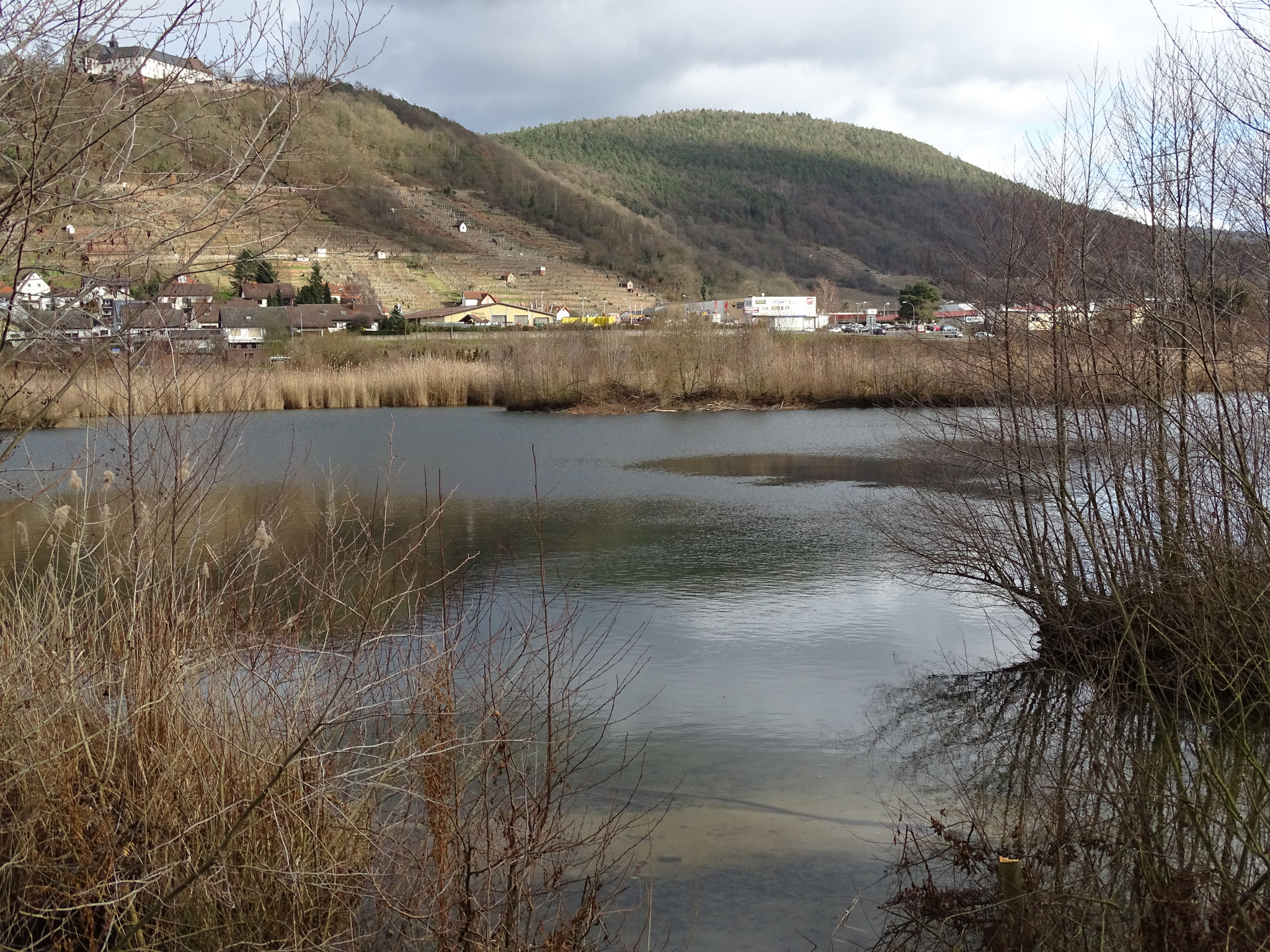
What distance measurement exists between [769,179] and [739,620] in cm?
11655

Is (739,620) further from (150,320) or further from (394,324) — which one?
(394,324)

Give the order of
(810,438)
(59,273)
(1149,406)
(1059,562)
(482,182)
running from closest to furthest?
(59,273), (1149,406), (1059,562), (810,438), (482,182)

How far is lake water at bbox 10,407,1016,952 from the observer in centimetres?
477

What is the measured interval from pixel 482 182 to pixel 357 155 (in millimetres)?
77187

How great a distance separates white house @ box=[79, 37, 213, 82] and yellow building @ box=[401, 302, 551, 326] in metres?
49.6

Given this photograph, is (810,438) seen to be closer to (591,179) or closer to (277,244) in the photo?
(277,244)

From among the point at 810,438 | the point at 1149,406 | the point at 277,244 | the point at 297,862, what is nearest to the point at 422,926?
the point at 297,862

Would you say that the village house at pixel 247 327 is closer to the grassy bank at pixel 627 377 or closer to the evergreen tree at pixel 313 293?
the grassy bank at pixel 627 377

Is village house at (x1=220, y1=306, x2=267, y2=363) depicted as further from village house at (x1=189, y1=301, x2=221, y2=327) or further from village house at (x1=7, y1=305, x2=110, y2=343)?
village house at (x1=7, y1=305, x2=110, y2=343)

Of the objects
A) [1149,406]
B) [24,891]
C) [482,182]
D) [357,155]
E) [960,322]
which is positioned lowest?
[24,891]

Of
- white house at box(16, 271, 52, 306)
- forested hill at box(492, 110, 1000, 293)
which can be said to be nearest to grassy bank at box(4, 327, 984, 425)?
white house at box(16, 271, 52, 306)

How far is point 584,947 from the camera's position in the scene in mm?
3725

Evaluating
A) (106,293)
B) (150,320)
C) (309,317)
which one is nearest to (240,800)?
(106,293)

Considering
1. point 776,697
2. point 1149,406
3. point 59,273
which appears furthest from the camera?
point 776,697
